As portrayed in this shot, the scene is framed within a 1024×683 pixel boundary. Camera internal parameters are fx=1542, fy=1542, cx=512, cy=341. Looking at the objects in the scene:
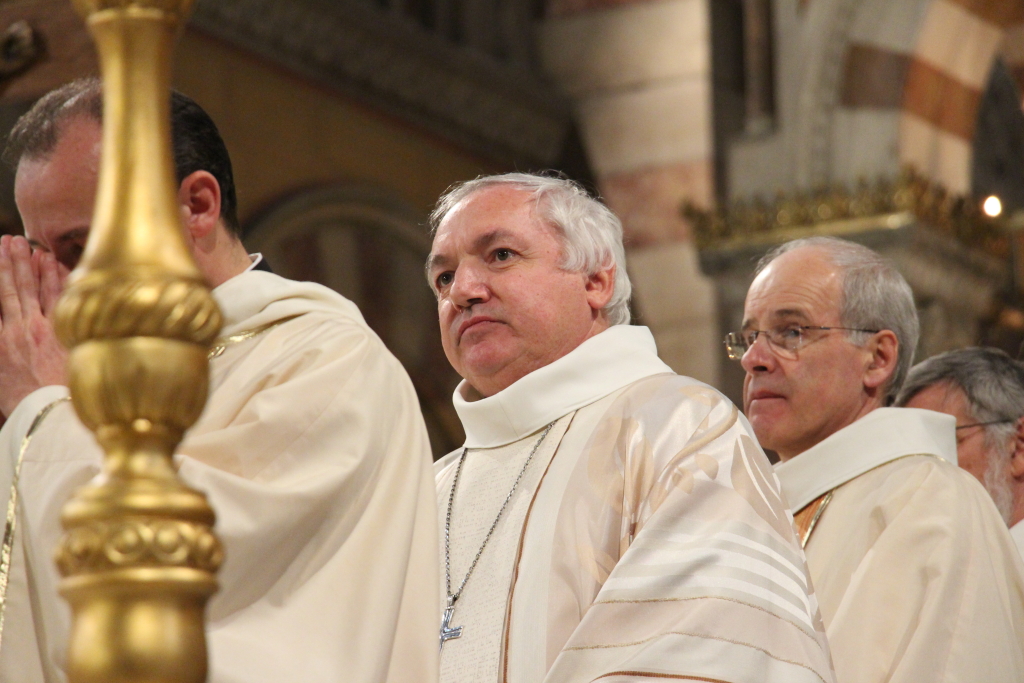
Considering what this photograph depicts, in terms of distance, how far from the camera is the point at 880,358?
3832 mm

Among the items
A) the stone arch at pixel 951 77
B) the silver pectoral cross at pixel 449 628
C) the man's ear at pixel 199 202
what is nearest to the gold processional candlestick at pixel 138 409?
the man's ear at pixel 199 202

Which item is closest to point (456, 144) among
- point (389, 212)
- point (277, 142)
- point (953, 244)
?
point (389, 212)

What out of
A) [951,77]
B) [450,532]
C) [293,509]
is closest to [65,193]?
[293,509]

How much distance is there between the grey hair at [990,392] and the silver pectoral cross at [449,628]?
5.08 ft

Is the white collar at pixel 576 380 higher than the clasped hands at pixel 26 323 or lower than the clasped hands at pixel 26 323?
lower

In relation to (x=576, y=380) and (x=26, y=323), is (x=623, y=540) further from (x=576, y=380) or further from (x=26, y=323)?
(x=26, y=323)

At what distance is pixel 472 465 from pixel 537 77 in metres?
6.00

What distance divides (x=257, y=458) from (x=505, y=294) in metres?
1.09

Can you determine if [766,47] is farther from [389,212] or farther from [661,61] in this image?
[389,212]

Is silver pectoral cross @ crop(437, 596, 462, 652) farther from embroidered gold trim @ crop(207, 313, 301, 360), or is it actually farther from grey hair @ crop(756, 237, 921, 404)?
grey hair @ crop(756, 237, 921, 404)

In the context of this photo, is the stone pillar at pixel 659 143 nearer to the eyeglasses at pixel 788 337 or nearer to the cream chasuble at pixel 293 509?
the eyeglasses at pixel 788 337

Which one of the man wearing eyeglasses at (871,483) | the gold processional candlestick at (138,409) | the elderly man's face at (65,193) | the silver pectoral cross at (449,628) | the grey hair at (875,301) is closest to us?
the gold processional candlestick at (138,409)

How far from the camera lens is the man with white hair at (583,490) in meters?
2.46

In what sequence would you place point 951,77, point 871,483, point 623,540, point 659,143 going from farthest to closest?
point 659,143
point 951,77
point 871,483
point 623,540
